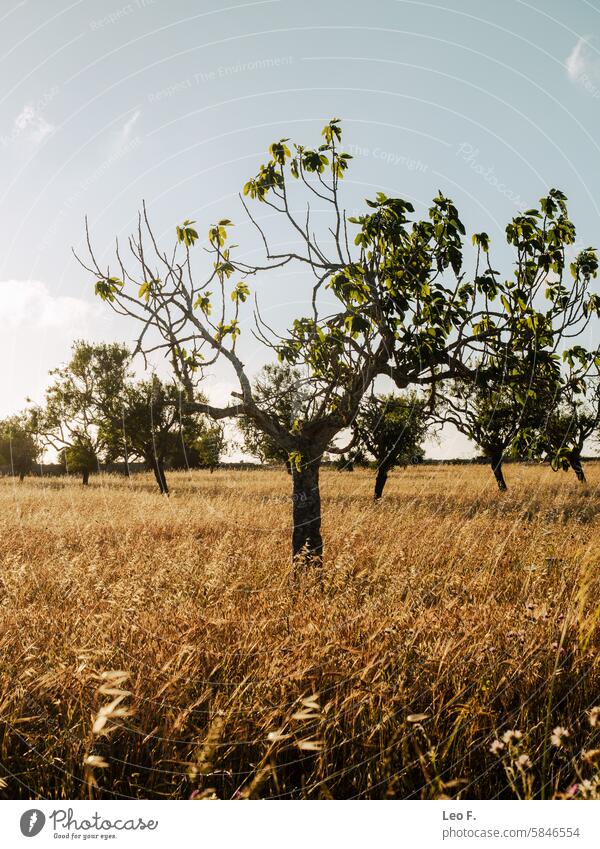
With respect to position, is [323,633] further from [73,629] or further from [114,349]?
[114,349]

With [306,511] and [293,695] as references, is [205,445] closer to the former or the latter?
[306,511]

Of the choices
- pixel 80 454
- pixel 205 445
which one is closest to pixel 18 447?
pixel 80 454

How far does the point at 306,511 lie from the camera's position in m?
7.39

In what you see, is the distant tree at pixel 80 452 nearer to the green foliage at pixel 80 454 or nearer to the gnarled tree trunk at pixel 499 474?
the green foliage at pixel 80 454

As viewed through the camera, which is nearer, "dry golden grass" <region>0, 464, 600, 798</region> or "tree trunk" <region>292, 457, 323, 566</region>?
"dry golden grass" <region>0, 464, 600, 798</region>

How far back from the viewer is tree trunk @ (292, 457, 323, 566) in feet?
24.1
